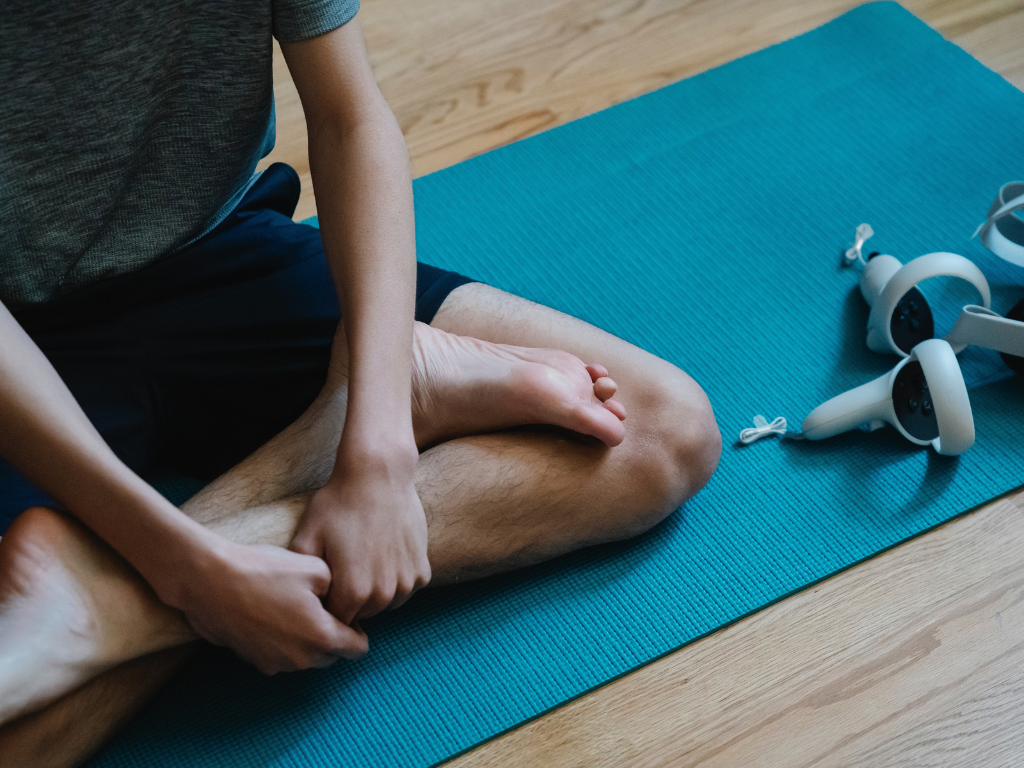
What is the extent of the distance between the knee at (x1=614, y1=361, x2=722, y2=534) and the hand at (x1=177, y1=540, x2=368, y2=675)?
338 mm

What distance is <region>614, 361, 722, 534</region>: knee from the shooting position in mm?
894

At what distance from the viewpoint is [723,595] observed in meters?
0.96

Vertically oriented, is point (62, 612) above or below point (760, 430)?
above

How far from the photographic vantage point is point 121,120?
2.57ft

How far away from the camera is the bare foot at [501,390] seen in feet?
2.77

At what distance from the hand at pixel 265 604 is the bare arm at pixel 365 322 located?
21mm

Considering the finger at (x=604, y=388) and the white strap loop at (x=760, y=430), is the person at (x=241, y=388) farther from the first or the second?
the white strap loop at (x=760, y=430)

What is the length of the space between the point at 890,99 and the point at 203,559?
1.30 m

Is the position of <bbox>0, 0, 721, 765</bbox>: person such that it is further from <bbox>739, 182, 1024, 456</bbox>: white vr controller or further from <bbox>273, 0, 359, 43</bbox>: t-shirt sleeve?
<bbox>739, 182, 1024, 456</bbox>: white vr controller

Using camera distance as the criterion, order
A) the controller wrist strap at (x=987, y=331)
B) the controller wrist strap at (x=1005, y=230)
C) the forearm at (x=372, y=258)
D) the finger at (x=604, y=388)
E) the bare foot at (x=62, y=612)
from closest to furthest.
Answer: the bare foot at (x=62, y=612) < the forearm at (x=372, y=258) < the finger at (x=604, y=388) < the controller wrist strap at (x=987, y=331) < the controller wrist strap at (x=1005, y=230)

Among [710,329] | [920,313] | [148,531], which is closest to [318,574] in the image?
[148,531]

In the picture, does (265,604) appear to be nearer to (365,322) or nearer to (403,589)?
(403,589)

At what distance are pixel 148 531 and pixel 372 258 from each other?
0.31 m

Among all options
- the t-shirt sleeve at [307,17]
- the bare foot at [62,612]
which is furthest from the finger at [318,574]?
the t-shirt sleeve at [307,17]
